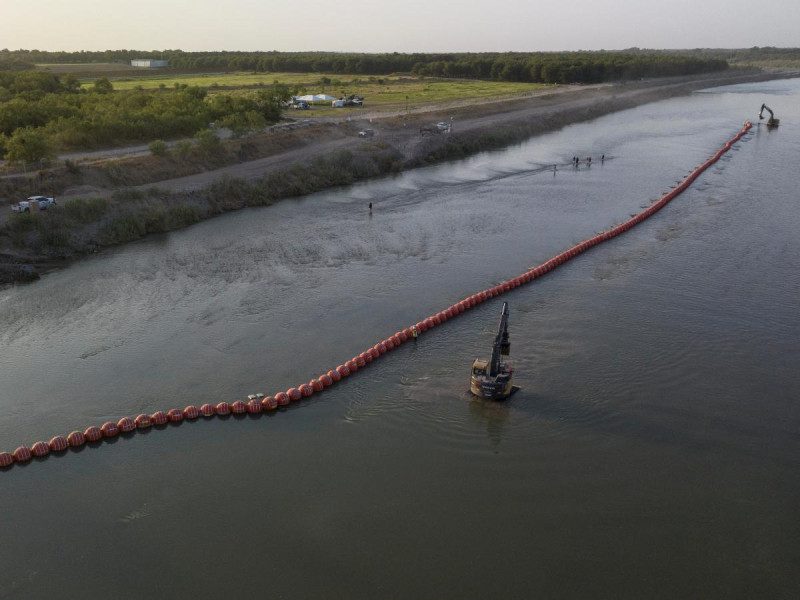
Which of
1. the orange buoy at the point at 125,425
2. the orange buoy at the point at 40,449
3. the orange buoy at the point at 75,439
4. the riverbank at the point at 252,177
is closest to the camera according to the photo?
the orange buoy at the point at 40,449

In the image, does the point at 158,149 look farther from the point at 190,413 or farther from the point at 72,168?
the point at 190,413

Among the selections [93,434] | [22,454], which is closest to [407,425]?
[93,434]

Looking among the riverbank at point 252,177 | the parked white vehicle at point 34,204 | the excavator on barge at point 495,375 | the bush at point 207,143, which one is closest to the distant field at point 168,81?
the riverbank at point 252,177

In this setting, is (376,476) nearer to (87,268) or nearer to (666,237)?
(87,268)

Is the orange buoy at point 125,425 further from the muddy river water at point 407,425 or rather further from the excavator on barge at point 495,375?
the excavator on barge at point 495,375

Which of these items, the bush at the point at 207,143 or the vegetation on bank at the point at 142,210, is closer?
the vegetation on bank at the point at 142,210

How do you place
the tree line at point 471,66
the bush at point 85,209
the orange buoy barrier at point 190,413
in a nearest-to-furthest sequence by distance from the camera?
the orange buoy barrier at point 190,413 → the bush at point 85,209 → the tree line at point 471,66
